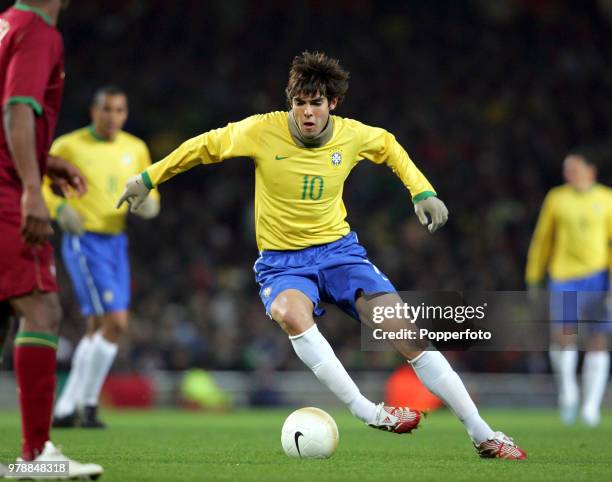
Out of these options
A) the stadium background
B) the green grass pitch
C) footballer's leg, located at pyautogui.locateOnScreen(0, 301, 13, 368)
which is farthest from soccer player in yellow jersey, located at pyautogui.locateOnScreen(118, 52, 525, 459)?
the stadium background

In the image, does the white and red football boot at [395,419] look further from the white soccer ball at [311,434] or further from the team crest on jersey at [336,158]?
the team crest on jersey at [336,158]

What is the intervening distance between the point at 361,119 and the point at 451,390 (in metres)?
13.3

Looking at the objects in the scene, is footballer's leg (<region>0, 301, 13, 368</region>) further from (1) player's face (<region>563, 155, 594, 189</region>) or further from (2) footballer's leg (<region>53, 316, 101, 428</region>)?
(1) player's face (<region>563, 155, 594, 189</region>)

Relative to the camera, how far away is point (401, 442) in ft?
26.3

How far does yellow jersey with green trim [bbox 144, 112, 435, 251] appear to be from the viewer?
657cm

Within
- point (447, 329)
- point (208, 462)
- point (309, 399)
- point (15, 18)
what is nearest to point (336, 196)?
point (208, 462)

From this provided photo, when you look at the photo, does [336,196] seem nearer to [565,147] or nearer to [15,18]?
[15,18]

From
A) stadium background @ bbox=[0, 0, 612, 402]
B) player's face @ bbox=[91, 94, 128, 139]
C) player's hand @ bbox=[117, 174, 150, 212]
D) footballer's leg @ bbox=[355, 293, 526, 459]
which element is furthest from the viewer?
stadium background @ bbox=[0, 0, 612, 402]

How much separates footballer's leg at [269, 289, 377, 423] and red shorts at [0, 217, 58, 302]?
1.78 meters

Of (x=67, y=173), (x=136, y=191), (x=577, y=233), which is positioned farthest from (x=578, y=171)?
(x=67, y=173)

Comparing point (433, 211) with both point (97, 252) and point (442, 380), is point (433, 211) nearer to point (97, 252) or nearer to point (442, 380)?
point (442, 380)

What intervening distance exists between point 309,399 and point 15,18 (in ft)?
35.4

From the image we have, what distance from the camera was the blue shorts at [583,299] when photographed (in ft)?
38.5

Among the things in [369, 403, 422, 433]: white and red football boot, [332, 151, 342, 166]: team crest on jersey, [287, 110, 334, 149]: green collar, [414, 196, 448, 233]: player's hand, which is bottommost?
[369, 403, 422, 433]: white and red football boot
